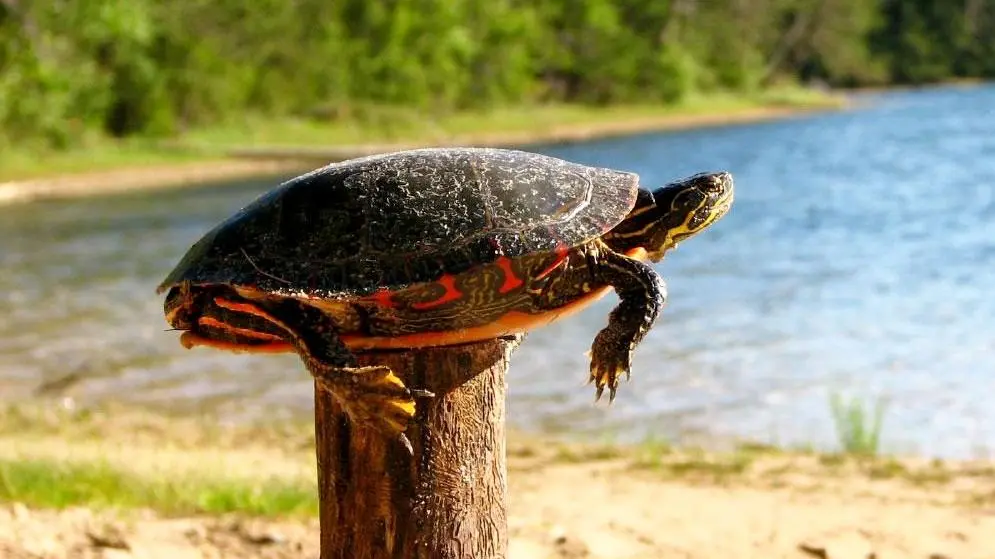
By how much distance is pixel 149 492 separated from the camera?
5500 millimetres

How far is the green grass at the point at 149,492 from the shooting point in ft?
17.2

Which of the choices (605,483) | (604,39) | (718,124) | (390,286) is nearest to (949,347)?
(605,483)

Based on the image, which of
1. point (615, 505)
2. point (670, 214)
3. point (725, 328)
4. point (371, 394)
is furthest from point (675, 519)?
point (725, 328)

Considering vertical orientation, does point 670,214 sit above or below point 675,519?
above

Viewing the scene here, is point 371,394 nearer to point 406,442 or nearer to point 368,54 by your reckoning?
point 406,442

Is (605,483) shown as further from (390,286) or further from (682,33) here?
(682,33)

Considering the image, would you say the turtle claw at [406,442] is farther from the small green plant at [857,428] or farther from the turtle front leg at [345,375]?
the small green plant at [857,428]

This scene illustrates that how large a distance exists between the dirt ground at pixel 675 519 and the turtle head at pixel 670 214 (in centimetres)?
171

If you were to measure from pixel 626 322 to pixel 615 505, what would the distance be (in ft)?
9.63

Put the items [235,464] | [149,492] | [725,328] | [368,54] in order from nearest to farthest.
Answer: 1. [149,492]
2. [235,464]
3. [725,328]
4. [368,54]

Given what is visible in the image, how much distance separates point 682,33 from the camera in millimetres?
57969

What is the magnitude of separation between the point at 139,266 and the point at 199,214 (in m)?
6.36

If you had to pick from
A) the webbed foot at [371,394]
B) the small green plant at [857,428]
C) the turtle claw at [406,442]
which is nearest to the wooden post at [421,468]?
the turtle claw at [406,442]

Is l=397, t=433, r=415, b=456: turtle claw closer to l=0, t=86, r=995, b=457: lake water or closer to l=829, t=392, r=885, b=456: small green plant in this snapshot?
l=829, t=392, r=885, b=456: small green plant
